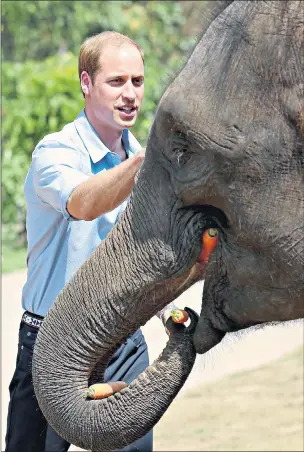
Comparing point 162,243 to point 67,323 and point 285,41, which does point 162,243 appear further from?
point 285,41

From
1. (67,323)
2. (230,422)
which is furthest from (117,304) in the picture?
(230,422)

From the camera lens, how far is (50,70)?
17.5 meters

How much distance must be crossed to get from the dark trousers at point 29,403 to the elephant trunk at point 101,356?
1236 mm

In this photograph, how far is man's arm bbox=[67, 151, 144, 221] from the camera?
4246 mm

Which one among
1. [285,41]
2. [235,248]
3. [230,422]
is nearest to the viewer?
[285,41]

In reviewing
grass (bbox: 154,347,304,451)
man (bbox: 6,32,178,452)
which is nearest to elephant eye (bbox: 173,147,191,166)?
man (bbox: 6,32,178,452)

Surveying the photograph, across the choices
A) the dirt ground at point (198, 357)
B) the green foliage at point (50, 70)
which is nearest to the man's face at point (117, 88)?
the dirt ground at point (198, 357)

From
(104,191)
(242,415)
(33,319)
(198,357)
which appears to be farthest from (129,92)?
(242,415)

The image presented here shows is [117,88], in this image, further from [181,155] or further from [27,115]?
[27,115]

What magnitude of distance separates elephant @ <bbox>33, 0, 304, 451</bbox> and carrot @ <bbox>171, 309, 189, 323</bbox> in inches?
1.2

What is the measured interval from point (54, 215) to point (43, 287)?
299 millimetres

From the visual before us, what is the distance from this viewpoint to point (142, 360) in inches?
207

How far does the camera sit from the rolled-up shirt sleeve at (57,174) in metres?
4.67

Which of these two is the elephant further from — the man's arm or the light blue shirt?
the light blue shirt
